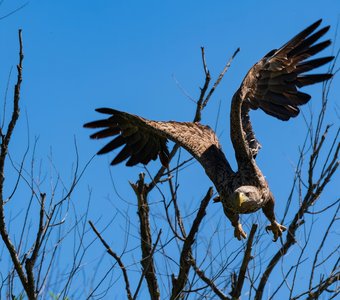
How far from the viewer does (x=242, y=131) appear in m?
7.31

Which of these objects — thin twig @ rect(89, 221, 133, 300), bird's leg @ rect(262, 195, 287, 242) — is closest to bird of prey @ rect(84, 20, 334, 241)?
bird's leg @ rect(262, 195, 287, 242)

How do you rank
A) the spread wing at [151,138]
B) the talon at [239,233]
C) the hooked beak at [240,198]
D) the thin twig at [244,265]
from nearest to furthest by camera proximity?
the thin twig at [244,265]
the hooked beak at [240,198]
the talon at [239,233]
the spread wing at [151,138]

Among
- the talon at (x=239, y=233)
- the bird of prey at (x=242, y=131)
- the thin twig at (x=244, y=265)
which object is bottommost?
the thin twig at (x=244, y=265)

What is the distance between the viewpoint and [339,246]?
16.2 ft

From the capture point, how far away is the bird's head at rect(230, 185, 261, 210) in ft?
21.7

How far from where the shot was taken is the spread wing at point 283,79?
768 cm

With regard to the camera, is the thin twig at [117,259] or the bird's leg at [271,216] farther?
the bird's leg at [271,216]

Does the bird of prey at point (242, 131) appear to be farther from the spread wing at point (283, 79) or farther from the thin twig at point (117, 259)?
the thin twig at point (117, 259)

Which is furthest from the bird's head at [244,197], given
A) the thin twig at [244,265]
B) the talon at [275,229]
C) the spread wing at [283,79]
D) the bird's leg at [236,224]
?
the thin twig at [244,265]

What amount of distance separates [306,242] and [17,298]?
6.33 feet

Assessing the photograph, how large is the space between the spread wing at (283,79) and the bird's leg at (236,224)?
2.82ft

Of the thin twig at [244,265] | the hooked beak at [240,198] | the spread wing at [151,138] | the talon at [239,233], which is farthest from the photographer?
the spread wing at [151,138]

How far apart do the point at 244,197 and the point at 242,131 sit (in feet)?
2.94

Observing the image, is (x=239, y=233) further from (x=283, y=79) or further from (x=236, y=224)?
(x=283, y=79)
